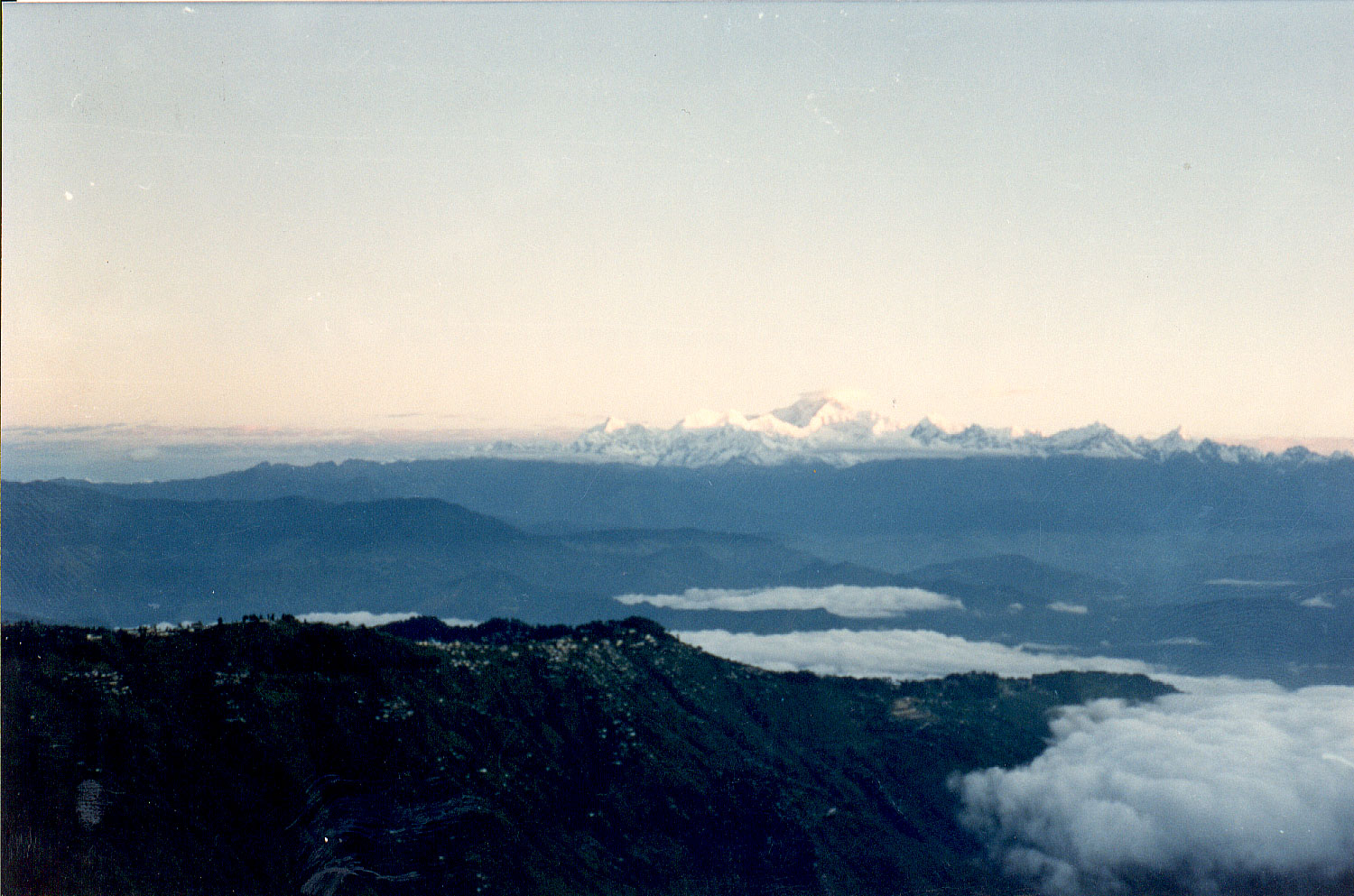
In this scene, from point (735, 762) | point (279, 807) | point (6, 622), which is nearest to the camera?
point (279, 807)

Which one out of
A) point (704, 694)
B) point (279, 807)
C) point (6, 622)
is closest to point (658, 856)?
point (704, 694)

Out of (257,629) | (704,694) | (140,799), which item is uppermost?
(257,629)

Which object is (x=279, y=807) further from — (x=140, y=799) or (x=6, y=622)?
(x=6, y=622)

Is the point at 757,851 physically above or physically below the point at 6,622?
below

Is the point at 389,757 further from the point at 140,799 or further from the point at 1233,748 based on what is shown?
the point at 1233,748

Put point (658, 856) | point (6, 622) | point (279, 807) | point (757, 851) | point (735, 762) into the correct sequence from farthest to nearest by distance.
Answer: point (735, 762), point (757, 851), point (658, 856), point (6, 622), point (279, 807)

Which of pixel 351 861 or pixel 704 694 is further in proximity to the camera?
pixel 704 694

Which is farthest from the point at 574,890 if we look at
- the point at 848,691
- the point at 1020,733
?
the point at 1020,733
